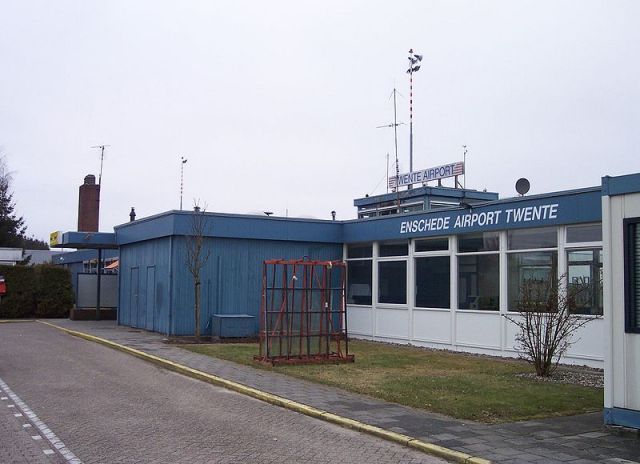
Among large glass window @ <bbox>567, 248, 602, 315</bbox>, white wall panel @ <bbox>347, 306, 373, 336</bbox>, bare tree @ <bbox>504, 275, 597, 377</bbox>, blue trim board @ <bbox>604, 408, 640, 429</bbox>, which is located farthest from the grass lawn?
white wall panel @ <bbox>347, 306, 373, 336</bbox>

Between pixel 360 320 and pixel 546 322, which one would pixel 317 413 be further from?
pixel 360 320

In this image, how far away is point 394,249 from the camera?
22000mm

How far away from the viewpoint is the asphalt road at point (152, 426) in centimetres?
764

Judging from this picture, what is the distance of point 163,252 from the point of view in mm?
23312

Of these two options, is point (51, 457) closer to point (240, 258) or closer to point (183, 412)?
point (183, 412)

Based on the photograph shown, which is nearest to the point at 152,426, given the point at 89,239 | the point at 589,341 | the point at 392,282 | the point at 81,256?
the point at 589,341

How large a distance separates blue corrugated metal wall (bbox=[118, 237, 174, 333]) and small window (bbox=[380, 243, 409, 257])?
6.82 metres

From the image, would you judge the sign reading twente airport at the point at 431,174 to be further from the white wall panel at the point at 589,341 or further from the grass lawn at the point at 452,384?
the white wall panel at the point at 589,341

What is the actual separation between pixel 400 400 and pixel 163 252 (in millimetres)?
14010

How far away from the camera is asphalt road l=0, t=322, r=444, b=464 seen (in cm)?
764

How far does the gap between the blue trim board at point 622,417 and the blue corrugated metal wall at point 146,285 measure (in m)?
15.8

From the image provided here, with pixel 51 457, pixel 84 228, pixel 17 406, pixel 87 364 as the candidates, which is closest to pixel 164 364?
pixel 87 364

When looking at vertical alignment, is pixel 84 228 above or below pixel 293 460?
above

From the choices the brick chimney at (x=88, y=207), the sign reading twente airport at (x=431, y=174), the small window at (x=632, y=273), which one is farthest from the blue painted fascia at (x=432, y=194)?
the small window at (x=632, y=273)
